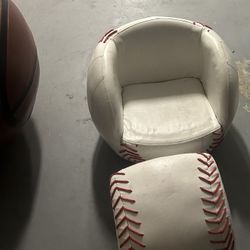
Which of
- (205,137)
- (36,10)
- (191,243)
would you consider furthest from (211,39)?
(36,10)

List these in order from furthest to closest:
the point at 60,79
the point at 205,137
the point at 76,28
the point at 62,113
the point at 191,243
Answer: the point at 76,28
the point at 60,79
the point at 62,113
the point at 205,137
the point at 191,243

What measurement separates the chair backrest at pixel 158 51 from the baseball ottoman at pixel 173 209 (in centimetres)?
54

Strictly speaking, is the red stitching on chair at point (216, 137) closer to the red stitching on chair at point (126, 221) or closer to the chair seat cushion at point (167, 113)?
the chair seat cushion at point (167, 113)

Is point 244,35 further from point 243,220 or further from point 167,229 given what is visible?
point 167,229

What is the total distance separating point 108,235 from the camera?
1547 millimetres

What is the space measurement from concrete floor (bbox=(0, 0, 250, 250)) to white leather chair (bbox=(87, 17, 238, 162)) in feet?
0.66

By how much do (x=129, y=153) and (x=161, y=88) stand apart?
1.12 feet

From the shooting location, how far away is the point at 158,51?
1.73 m

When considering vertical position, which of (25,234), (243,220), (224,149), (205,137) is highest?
(205,137)

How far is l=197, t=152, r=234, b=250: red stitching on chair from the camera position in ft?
4.09

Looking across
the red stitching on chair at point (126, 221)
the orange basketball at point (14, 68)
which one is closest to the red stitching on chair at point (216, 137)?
the red stitching on chair at point (126, 221)

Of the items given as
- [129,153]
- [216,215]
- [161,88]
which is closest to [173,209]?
[216,215]

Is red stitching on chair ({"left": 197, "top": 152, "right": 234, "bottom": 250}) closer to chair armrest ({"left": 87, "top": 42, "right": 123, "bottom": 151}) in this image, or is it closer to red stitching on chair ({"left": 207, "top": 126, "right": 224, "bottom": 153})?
red stitching on chair ({"left": 207, "top": 126, "right": 224, "bottom": 153})

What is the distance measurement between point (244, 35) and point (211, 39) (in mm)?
659
